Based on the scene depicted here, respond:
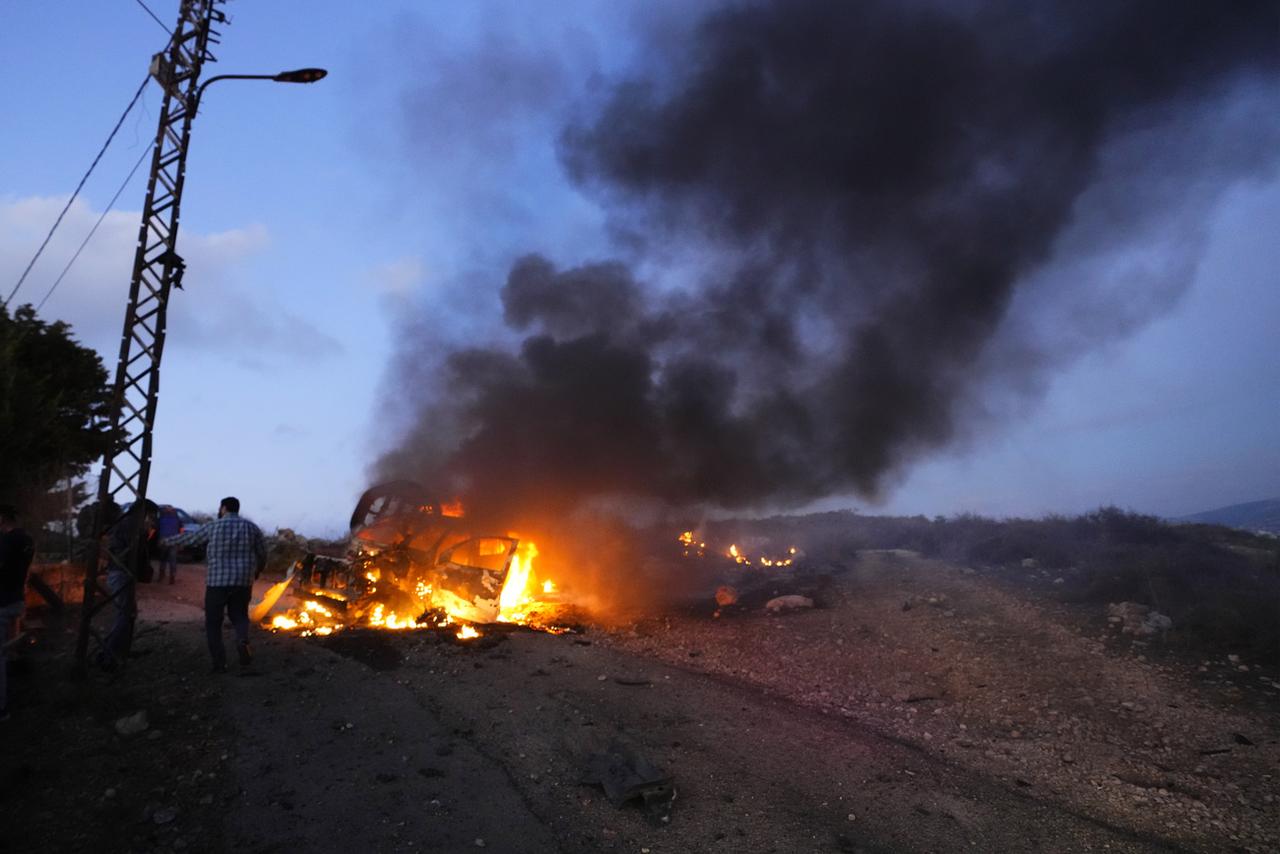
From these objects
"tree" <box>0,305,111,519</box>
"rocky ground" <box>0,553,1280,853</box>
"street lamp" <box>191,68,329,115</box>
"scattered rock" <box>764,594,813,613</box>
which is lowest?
"rocky ground" <box>0,553,1280,853</box>

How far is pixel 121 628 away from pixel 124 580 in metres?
0.60

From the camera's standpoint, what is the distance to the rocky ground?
4941mm

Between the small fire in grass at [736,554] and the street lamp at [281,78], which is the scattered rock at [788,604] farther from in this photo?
the street lamp at [281,78]

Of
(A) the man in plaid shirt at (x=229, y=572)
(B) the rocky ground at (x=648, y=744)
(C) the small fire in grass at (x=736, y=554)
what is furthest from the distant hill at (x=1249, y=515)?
(A) the man in plaid shirt at (x=229, y=572)

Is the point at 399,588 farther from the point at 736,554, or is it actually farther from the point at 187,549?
the point at 187,549

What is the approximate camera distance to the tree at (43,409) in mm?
12375

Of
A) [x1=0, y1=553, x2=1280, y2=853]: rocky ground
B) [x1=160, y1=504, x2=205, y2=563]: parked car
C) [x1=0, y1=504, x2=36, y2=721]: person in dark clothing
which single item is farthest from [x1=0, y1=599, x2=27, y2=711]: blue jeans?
[x1=160, y1=504, x2=205, y2=563]: parked car

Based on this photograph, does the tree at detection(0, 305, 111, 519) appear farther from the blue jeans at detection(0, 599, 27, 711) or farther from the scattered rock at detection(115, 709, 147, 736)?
the scattered rock at detection(115, 709, 147, 736)

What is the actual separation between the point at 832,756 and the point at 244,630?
6.45m

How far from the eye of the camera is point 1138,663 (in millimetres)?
8969

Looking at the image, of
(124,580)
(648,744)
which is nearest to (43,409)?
(124,580)

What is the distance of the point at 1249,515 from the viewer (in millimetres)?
33281

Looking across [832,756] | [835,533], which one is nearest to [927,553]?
[835,533]

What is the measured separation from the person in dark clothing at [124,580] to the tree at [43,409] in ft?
20.0
